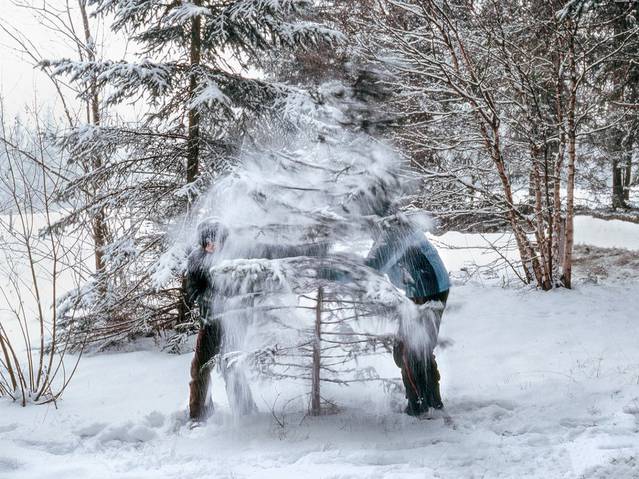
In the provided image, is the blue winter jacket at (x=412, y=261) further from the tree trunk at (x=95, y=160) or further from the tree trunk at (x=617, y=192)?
the tree trunk at (x=617, y=192)

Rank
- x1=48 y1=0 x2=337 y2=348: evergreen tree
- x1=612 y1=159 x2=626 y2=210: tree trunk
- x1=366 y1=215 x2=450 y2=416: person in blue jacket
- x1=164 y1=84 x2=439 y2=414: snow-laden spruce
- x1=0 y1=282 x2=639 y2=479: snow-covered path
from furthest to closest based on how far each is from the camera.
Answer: x1=612 y1=159 x2=626 y2=210: tree trunk → x1=48 y1=0 x2=337 y2=348: evergreen tree → x1=366 y1=215 x2=450 y2=416: person in blue jacket → x1=164 y1=84 x2=439 y2=414: snow-laden spruce → x1=0 y1=282 x2=639 y2=479: snow-covered path

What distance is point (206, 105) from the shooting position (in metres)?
6.54

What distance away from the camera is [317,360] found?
14.2 ft

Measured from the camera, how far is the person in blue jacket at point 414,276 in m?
4.25

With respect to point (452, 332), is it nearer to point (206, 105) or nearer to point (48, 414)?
point (206, 105)

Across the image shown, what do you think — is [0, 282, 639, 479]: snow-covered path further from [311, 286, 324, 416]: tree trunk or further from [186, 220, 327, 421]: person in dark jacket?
[186, 220, 327, 421]: person in dark jacket

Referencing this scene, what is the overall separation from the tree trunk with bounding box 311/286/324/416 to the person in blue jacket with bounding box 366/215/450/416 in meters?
0.55

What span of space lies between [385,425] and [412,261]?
142cm

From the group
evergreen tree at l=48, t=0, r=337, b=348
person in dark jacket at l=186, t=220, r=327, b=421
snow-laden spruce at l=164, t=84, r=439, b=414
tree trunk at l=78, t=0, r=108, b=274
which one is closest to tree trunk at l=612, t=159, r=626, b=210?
evergreen tree at l=48, t=0, r=337, b=348

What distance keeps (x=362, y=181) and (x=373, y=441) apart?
2.17 m

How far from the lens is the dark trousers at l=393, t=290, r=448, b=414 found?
4.26m

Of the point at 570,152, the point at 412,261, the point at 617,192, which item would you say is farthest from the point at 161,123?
the point at 617,192

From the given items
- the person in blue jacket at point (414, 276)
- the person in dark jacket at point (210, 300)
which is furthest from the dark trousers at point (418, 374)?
the person in dark jacket at point (210, 300)

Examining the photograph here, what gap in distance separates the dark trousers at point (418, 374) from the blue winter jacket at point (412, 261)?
11 cm
